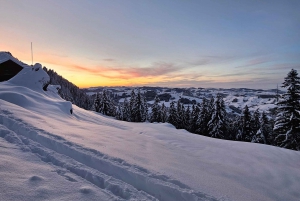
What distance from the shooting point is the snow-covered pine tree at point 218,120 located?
29344 mm

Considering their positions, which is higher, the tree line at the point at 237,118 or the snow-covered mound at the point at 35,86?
the snow-covered mound at the point at 35,86

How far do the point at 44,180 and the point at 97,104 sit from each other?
40589 millimetres

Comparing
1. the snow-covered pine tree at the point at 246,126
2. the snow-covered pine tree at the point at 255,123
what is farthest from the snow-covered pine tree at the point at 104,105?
the snow-covered pine tree at the point at 255,123

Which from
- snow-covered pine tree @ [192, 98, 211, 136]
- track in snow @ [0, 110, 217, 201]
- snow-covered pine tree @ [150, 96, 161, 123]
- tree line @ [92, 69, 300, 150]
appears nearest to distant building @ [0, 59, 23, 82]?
tree line @ [92, 69, 300, 150]

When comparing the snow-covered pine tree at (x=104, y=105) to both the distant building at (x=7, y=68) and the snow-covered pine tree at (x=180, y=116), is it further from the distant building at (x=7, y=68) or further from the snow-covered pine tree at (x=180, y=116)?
the distant building at (x=7, y=68)

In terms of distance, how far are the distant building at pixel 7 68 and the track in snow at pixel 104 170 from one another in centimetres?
2626

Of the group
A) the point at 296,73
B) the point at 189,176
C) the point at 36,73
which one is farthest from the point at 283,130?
the point at 36,73

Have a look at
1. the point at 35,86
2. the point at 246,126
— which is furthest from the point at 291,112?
the point at 35,86

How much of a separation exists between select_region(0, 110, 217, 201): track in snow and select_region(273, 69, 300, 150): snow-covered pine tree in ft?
55.7

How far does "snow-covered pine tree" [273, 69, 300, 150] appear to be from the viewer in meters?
15.7

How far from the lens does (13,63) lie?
26.0 metres

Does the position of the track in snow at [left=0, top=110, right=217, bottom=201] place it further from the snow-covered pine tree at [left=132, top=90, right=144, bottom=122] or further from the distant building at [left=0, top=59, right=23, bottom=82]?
the snow-covered pine tree at [left=132, top=90, right=144, bottom=122]

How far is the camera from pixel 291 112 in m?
15.9

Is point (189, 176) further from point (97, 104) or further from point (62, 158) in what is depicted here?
point (97, 104)
